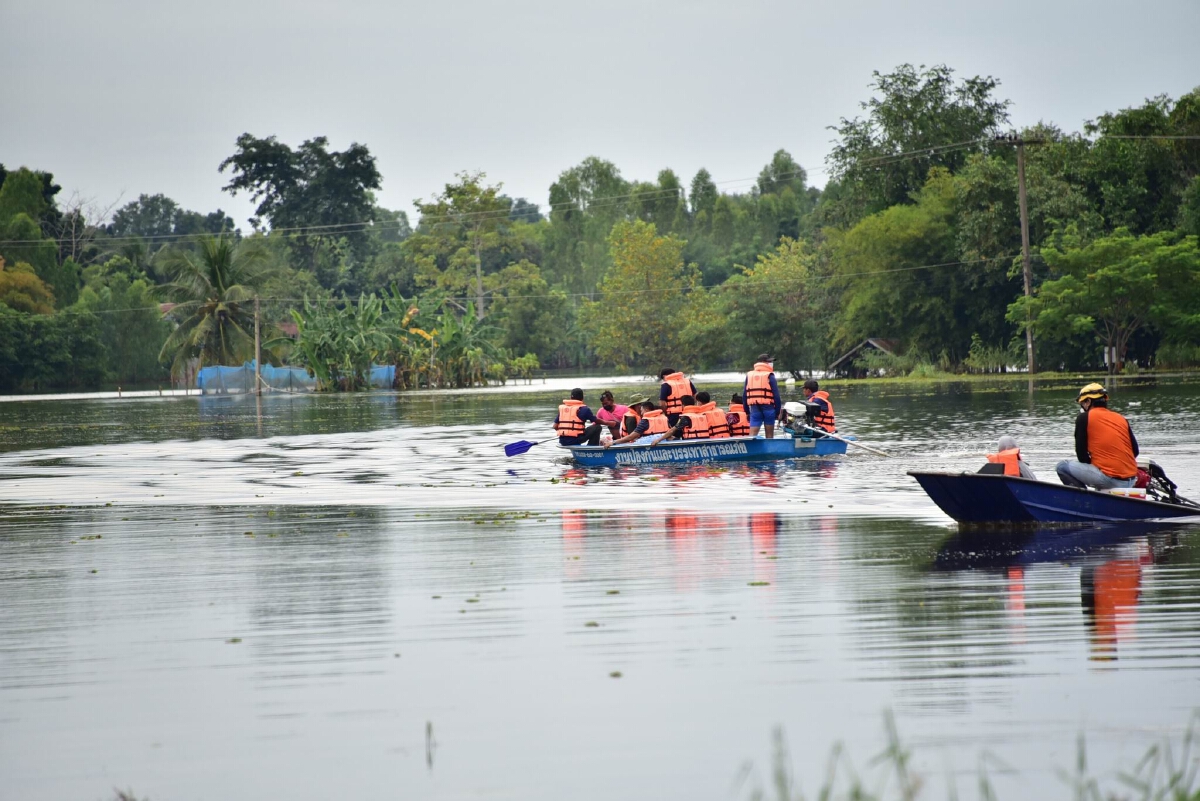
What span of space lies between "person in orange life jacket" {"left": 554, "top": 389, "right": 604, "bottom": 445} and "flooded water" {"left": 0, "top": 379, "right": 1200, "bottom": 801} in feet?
18.0

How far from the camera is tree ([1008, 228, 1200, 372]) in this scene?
56688 mm

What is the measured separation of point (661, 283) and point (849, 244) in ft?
87.3

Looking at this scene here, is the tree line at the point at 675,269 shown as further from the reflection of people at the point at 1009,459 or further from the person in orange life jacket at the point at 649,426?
the reflection of people at the point at 1009,459

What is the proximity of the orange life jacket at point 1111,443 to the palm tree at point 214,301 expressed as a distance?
2844 inches

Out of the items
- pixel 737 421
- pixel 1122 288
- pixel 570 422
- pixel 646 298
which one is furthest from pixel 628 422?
pixel 646 298

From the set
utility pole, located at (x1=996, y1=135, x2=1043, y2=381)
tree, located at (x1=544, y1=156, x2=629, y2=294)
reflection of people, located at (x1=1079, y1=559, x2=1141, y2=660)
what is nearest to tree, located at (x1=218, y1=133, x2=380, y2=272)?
tree, located at (x1=544, y1=156, x2=629, y2=294)

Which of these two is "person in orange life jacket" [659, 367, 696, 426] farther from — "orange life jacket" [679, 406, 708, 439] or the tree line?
the tree line

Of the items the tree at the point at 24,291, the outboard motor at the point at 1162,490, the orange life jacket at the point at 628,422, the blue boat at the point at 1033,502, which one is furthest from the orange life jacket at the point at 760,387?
the tree at the point at 24,291

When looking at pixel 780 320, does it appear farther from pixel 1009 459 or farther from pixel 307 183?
pixel 1009 459

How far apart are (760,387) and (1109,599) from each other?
15808 mm

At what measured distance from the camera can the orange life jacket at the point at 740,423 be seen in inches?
1013

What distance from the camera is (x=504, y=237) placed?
109562mm

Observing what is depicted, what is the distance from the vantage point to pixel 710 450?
954 inches

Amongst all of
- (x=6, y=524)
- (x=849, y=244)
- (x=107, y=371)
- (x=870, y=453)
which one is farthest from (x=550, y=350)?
(x=6, y=524)
